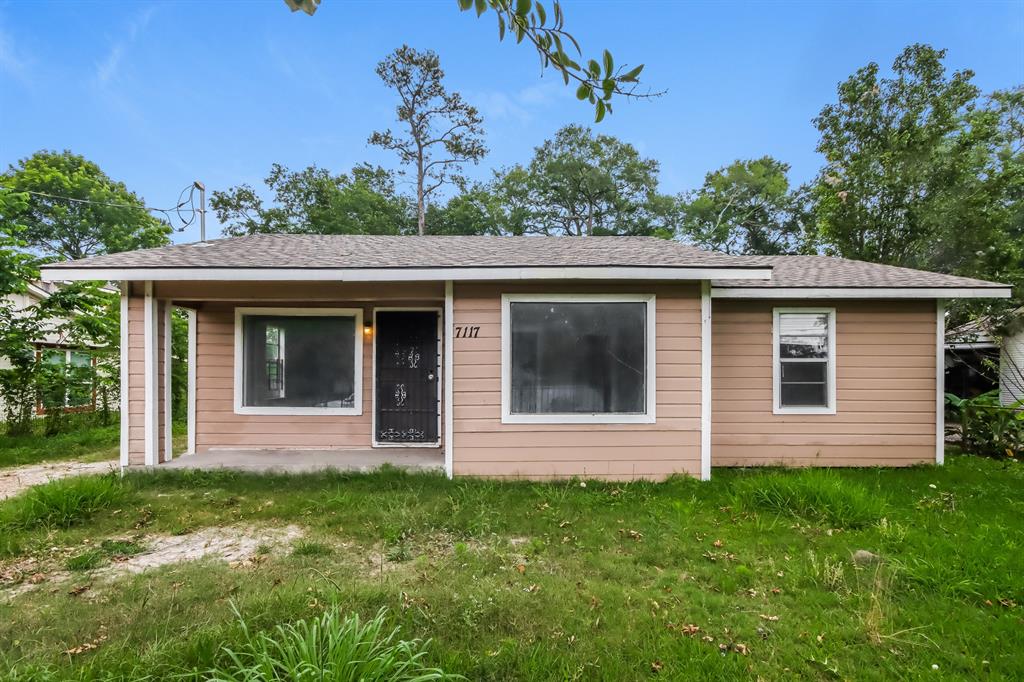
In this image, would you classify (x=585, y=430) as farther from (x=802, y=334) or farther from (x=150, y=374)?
(x=150, y=374)

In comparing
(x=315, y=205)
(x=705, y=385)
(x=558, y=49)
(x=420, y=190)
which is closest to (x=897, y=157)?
(x=705, y=385)

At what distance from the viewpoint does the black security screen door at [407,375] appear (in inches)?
245

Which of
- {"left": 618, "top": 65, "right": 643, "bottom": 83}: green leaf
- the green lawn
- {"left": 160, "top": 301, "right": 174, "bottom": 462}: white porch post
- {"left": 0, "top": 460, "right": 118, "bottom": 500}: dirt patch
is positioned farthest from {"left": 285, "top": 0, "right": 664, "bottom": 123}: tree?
{"left": 0, "top": 460, "right": 118, "bottom": 500}: dirt patch

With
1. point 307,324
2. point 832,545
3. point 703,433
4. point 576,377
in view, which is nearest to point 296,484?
point 307,324

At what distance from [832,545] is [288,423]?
613cm

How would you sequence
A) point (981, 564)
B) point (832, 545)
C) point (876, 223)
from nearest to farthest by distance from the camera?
point (981, 564)
point (832, 545)
point (876, 223)

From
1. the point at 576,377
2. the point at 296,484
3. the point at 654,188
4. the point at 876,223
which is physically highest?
the point at 654,188

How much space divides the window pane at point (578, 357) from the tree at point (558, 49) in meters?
3.60

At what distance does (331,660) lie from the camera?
68.7 inches

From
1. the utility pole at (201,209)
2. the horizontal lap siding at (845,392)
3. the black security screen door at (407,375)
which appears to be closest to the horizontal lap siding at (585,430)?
the horizontal lap siding at (845,392)

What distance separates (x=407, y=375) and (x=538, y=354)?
2109 millimetres

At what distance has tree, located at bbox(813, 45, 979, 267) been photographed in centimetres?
1135

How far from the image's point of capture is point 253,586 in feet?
8.89

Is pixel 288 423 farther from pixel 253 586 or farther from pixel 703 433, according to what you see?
pixel 703 433
